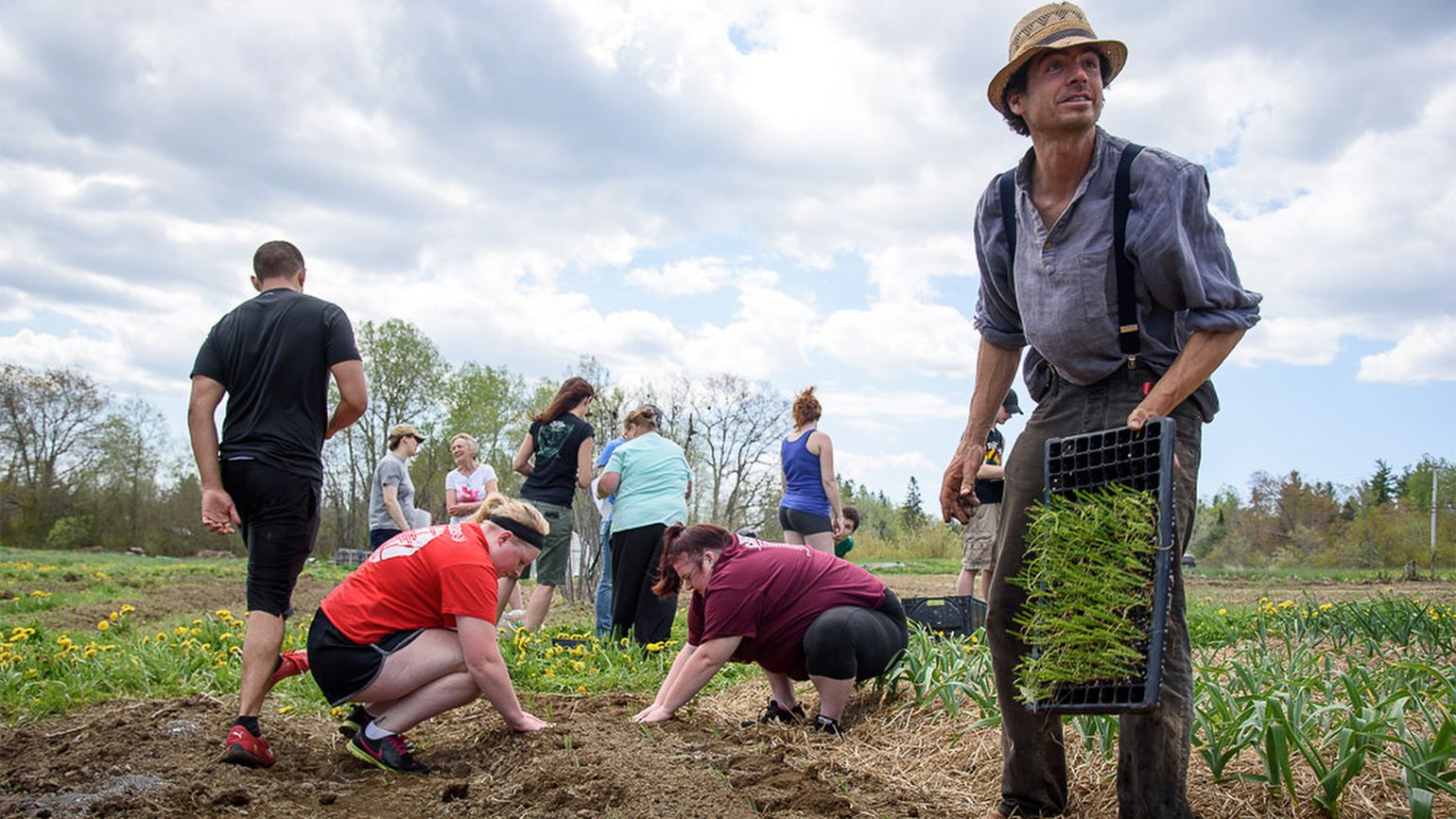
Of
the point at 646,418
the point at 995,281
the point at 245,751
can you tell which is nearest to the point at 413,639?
the point at 245,751

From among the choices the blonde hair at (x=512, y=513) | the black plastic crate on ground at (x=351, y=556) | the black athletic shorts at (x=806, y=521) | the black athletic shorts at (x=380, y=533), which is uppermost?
the black athletic shorts at (x=806, y=521)

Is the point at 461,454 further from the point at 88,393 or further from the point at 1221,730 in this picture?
the point at 88,393

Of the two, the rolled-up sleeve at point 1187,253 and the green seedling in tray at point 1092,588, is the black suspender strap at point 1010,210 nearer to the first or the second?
the rolled-up sleeve at point 1187,253

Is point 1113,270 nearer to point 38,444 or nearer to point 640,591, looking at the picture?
point 640,591

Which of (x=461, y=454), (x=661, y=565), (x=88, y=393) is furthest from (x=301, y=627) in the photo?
(x=88, y=393)

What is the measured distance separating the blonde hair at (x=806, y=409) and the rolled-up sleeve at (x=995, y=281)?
482 centimetres

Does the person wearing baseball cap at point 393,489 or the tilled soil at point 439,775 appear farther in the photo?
the person wearing baseball cap at point 393,489

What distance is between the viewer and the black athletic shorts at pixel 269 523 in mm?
A: 3775

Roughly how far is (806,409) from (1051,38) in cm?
546

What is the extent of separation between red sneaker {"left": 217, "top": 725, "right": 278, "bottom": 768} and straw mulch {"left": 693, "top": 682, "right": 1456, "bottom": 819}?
1.77 meters

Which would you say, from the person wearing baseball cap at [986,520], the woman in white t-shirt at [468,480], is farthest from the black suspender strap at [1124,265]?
the woman in white t-shirt at [468,480]

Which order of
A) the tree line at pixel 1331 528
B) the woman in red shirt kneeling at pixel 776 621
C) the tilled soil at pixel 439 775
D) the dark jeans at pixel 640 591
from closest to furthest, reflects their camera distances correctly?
the tilled soil at pixel 439 775, the woman in red shirt kneeling at pixel 776 621, the dark jeans at pixel 640 591, the tree line at pixel 1331 528

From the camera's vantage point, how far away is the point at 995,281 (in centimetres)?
297

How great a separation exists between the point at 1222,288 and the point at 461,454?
758 cm
